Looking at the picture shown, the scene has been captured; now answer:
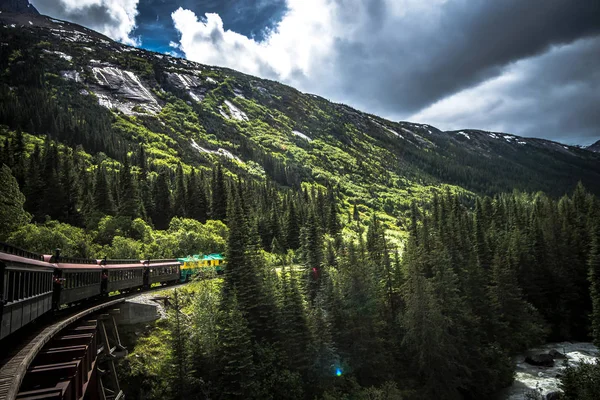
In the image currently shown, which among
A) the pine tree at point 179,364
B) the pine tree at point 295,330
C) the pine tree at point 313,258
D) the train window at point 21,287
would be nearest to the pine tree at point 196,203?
the pine tree at point 313,258

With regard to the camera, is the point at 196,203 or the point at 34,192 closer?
the point at 34,192

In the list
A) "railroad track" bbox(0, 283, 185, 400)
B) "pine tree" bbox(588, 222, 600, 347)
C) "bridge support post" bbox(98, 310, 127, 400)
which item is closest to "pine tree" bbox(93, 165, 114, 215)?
"bridge support post" bbox(98, 310, 127, 400)

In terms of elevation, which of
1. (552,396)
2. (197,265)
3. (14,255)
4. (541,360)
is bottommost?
(552,396)

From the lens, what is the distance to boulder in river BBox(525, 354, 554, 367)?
48.3 m

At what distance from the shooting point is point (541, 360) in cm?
4850

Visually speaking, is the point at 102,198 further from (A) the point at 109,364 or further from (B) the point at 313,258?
(A) the point at 109,364

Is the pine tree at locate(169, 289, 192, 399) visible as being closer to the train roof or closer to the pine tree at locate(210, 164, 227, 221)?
the train roof

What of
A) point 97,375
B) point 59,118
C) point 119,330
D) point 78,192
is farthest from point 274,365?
point 59,118

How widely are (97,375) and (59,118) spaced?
7763 inches

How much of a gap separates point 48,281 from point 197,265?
36.8 meters

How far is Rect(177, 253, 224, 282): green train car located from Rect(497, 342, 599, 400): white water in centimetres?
3901

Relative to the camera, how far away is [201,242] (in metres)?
70.6

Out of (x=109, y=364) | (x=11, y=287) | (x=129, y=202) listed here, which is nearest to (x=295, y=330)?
(x=109, y=364)

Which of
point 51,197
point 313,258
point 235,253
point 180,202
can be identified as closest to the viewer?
point 235,253
